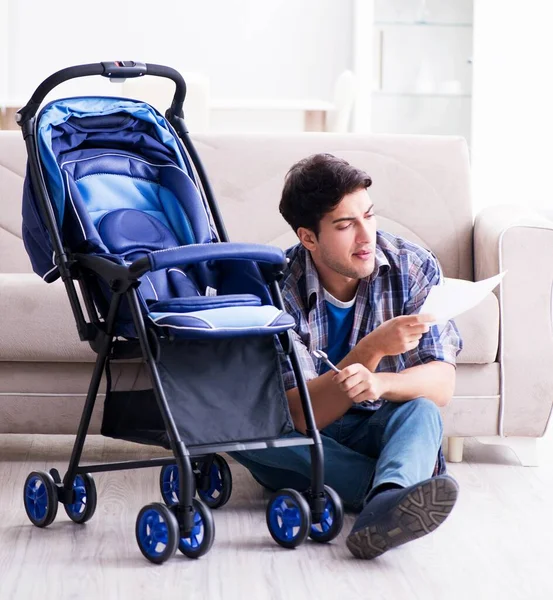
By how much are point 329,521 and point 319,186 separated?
0.67 meters

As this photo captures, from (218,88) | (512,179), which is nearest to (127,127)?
(512,179)

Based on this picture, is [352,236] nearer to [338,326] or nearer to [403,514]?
[338,326]

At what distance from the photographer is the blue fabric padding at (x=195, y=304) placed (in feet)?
6.16

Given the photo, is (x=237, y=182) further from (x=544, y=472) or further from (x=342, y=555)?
(x=342, y=555)

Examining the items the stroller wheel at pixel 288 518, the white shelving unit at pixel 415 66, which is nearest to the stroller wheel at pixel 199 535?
the stroller wheel at pixel 288 518

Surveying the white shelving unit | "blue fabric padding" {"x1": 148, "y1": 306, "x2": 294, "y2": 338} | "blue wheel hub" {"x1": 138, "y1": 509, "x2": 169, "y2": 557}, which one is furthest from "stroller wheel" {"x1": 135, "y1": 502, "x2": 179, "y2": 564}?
the white shelving unit

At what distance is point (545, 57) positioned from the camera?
17.8 feet

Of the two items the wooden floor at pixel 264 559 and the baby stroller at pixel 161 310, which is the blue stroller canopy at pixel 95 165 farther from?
the wooden floor at pixel 264 559

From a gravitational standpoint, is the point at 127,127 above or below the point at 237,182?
above

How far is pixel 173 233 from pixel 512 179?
371cm

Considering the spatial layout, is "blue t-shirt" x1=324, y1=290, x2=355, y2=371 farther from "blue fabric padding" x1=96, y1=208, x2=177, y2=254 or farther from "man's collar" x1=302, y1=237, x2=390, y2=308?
"blue fabric padding" x1=96, y1=208, x2=177, y2=254

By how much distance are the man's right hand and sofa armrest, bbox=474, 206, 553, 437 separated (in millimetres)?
641

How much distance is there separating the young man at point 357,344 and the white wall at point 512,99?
342cm

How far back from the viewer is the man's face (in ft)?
6.89
